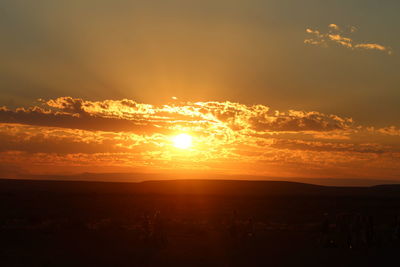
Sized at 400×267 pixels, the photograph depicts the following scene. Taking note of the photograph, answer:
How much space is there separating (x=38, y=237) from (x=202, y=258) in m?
10.0

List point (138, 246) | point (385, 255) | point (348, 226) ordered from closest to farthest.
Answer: point (385, 255), point (138, 246), point (348, 226)

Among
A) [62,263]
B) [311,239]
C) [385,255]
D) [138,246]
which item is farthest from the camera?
[311,239]

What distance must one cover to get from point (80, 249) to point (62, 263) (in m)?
3.21

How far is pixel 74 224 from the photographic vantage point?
28016 mm

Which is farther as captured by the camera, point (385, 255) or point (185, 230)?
point (185, 230)

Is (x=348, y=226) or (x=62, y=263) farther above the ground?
(x=348, y=226)

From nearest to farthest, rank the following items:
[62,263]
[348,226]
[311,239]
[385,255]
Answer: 1. [62,263]
2. [385,255]
3. [348,226]
4. [311,239]

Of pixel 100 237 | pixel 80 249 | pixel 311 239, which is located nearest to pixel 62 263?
pixel 80 249

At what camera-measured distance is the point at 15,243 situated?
845 inches

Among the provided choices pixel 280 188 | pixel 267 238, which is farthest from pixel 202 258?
pixel 280 188

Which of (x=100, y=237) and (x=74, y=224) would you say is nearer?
(x=100, y=237)

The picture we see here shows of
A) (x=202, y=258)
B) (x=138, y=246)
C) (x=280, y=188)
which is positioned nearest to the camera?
(x=202, y=258)

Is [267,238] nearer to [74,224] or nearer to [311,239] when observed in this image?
[311,239]

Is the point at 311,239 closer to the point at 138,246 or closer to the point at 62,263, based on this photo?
the point at 138,246
